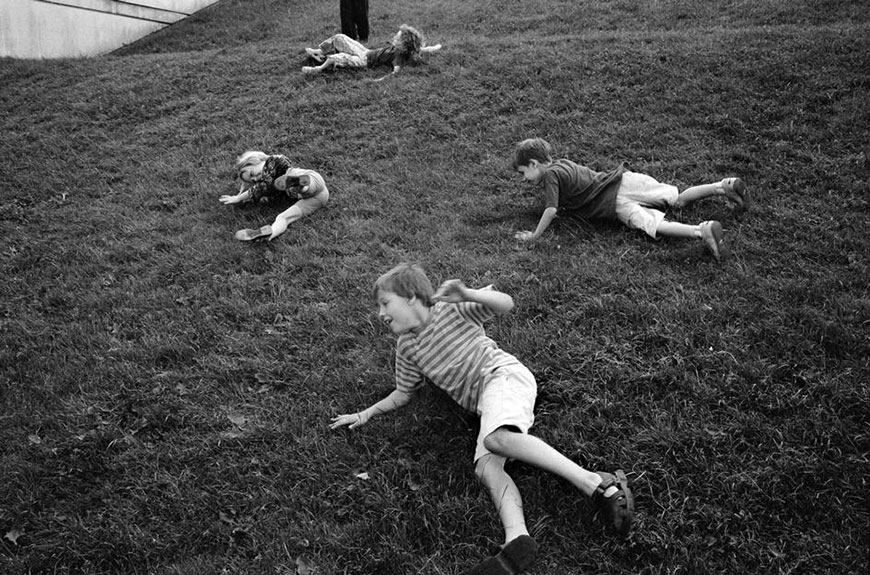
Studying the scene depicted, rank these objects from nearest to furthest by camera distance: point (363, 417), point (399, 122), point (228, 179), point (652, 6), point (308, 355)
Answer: point (363, 417) < point (308, 355) < point (228, 179) < point (399, 122) < point (652, 6)

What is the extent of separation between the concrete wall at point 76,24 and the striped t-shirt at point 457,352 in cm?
1474

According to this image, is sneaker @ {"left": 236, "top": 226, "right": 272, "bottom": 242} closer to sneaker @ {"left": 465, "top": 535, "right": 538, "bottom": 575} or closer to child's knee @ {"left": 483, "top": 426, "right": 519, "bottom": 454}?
child's knee @ {"left": 483, "top": 426, "right": 519, "bottom": 454}

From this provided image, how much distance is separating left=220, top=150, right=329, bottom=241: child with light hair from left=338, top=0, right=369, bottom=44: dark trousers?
6.53 meters

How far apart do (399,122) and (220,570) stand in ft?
21.4

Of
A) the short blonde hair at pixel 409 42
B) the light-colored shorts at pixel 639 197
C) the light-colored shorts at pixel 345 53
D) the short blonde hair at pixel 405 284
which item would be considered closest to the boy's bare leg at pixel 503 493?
the short blonde hair at pixel 405 284

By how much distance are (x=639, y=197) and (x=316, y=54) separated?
7.65 m

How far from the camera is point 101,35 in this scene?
50.5 feet

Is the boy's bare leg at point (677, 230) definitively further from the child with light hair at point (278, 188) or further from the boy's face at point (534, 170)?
the child with light hair at point (278, 188)

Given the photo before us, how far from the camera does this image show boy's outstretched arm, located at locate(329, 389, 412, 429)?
366cm

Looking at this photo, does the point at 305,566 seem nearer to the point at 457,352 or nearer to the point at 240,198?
the point at 457,352

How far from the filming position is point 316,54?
36.0ft

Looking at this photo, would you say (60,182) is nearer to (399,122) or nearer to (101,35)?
(399,122)

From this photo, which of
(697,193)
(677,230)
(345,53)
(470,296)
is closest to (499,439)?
(470,296)

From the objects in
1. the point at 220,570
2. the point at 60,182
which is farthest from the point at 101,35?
the point at 220,570
